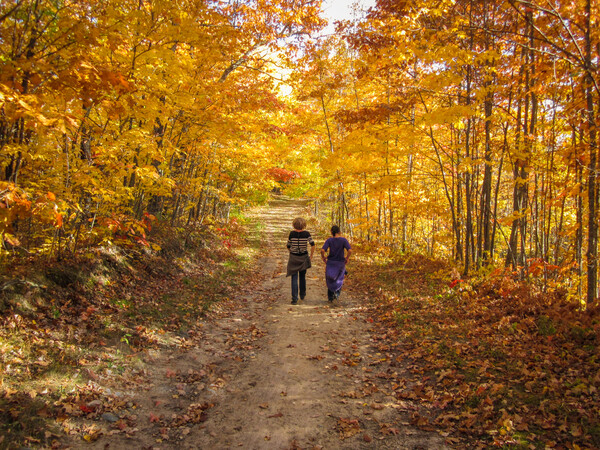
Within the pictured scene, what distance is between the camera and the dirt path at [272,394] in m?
3.64

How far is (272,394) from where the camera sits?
15.0 feet

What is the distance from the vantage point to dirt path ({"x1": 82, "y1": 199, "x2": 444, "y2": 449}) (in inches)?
143

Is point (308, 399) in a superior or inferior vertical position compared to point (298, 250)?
inferior

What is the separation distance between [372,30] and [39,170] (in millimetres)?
9040

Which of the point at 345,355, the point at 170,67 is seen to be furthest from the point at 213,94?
the point at 345,355

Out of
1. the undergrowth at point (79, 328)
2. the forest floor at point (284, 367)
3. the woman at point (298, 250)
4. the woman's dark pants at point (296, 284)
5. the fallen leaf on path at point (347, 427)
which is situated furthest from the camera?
the woman's dark pants at point (296, 284)

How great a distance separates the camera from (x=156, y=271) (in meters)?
8.74

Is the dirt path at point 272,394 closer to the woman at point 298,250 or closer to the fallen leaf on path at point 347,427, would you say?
the fallen leaf on path at point 347,427

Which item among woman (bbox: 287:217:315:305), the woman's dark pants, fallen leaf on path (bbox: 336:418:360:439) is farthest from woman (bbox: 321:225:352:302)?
fallen leaf on path (bbox: 336:418:360:439)

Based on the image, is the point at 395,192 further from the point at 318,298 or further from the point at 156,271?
the point at 156,271

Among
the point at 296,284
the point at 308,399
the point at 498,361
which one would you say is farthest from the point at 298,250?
the point at 498,361

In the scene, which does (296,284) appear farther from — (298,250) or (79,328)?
(79,328)

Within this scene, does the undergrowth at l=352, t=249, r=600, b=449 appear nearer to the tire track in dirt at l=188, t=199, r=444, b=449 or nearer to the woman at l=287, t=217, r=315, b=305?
the tire track in dirt at l=188, t=199, r=444, b=449

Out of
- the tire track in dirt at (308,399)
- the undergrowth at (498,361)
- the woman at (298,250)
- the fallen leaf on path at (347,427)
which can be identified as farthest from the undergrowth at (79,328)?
the undergrowth at (498,361)
